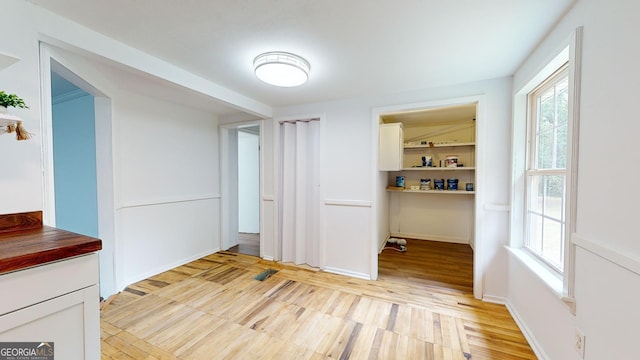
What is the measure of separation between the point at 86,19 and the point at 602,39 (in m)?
2.74

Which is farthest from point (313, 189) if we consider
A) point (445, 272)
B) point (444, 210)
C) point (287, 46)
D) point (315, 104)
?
point (444, 210)

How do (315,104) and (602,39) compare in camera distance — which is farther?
(315,104)

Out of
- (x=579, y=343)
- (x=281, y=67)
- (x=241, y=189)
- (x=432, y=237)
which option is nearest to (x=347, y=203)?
(x=281, y=67)

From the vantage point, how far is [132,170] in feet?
8.66

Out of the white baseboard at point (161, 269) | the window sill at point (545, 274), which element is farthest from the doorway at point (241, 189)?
the window sill at point (545, 274)

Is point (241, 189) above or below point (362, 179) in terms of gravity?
below

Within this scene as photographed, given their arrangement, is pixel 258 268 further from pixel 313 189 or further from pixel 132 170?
pixel 132 170

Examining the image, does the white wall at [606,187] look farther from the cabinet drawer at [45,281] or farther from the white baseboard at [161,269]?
the white baseboard at [161,269]

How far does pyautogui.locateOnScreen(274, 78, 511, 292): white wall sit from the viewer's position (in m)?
2.23

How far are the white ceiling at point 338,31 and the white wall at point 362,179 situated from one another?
1.31 ft

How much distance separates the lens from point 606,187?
3.37ft

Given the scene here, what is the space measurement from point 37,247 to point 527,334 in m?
2.91

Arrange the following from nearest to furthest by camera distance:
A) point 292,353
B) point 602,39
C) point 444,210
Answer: point 602,39
point 292,353
point 444,210

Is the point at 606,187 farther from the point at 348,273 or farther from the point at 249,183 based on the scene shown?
the point at 249,183
